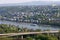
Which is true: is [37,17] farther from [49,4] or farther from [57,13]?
[49,4]

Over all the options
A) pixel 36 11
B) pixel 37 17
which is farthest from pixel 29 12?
pixel 37 17

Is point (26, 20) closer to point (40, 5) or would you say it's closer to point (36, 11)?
point (36, 11)

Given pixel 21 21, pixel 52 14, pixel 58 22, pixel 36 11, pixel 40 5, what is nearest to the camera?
pixel 58 22

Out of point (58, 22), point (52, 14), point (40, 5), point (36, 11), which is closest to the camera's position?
point (58, 22)

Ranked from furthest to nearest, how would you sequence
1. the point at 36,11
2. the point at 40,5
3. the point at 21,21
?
the point at 40,5, the point at 36,11, the point at 21,21

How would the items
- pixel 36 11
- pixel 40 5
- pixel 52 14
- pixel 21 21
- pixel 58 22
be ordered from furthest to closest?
pixel 40 5
pixel 36 11
pixel 52 14
pixel 21 21
pixel 58 22

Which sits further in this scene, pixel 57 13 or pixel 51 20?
pixel 57 13

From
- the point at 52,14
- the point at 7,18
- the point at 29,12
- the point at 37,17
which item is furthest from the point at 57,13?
the point at 7,18

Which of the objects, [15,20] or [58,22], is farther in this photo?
[15,20]

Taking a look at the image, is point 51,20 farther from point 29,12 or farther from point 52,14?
point 29,12
